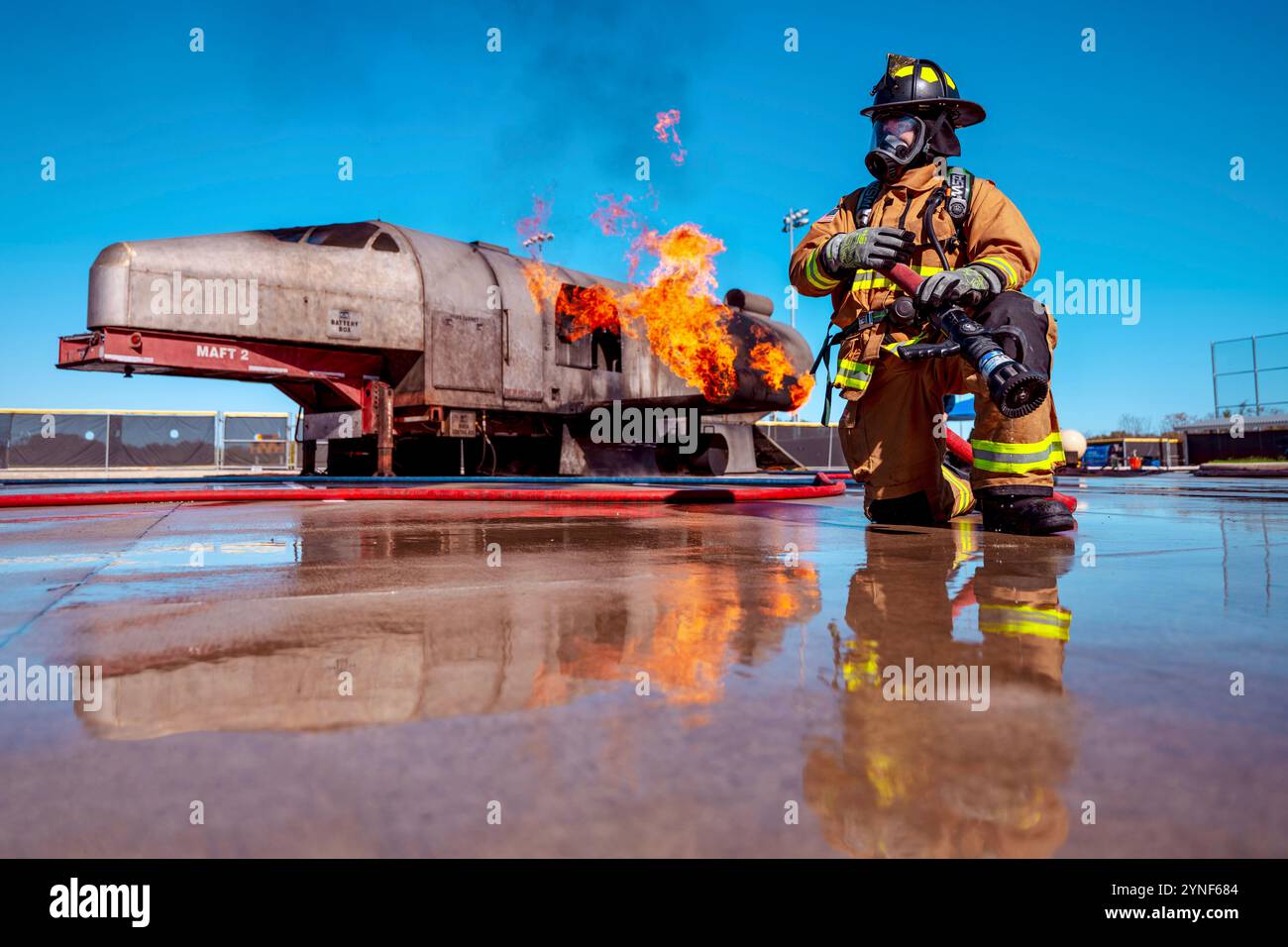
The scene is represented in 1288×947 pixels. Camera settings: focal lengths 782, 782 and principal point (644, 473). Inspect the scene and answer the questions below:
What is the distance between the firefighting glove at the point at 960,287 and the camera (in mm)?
3148

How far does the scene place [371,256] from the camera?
8.41m

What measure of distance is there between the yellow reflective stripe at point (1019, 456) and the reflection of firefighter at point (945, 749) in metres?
1.81

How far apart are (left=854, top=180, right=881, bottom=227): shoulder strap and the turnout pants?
0.67 m

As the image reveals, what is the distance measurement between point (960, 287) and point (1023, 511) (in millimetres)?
936

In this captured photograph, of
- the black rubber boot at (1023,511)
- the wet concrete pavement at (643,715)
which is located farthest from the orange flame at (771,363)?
the wet concrete pavement at (643,715)

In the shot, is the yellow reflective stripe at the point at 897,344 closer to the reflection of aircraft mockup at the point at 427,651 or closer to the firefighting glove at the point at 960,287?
the firefighting glove at the point at 960,287

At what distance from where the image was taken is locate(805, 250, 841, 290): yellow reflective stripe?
356 cm

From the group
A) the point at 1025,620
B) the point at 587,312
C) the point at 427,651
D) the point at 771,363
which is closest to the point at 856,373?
the point at 1025,620

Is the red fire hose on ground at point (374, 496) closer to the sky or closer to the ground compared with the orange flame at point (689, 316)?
closer to the ground

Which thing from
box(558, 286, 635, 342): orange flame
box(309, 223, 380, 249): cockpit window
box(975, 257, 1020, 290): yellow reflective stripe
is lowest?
box(975, 257, 1020, 290): yellow reflective stripe

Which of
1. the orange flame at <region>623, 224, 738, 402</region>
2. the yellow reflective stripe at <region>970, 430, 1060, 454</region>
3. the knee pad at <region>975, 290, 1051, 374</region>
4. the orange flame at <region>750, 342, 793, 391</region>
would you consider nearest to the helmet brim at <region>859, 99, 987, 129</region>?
the knee pad at <region>975, 290, 1051, 374</region>

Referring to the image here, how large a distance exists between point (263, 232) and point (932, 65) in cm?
676

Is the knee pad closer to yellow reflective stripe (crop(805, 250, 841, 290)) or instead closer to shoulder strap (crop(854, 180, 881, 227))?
yellow reflective stripe (crop(805, 250, 841, 290))
